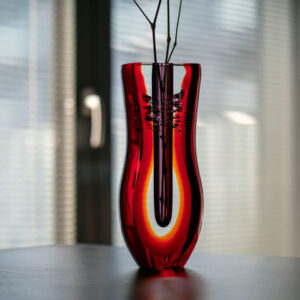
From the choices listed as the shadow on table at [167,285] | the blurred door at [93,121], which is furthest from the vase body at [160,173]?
the blurred door at [93,121]

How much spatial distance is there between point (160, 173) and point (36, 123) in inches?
47.0

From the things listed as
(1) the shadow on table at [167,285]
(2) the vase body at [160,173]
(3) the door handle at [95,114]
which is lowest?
(1) the shadow on table at [167,285]

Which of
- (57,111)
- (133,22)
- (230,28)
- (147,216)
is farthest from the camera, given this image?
(230,28)

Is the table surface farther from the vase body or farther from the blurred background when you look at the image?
the blurred background

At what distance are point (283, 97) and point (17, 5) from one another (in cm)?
132

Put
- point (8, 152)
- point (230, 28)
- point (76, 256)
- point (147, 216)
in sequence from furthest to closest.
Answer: point (230, 28) → point (8, 152) → point (76, 256) → point (147, 216)

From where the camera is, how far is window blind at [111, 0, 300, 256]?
2.08 metres

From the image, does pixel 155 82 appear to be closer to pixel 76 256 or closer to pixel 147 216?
pixel 147 216

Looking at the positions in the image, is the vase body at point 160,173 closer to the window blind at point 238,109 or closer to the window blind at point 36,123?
the window blind at point 36,123

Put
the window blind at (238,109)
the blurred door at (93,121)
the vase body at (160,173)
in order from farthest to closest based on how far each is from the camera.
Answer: the window blind at (238,109) → the blurred door at (93,121) → the vase body at (160,173)

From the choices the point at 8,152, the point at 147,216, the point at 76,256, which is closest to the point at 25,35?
the point at 8,152

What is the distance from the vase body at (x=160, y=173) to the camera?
682 mm

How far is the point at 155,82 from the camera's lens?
27.2 inches

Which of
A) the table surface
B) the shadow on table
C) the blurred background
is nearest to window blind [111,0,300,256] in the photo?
the blurred background
